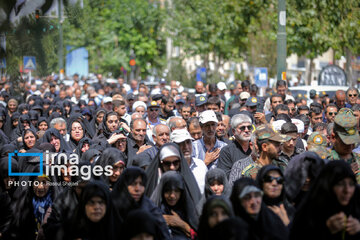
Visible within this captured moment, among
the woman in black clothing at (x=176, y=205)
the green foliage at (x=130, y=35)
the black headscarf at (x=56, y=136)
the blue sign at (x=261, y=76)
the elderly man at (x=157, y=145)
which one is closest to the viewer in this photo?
the woman in black clothing at (x=176, y=205)

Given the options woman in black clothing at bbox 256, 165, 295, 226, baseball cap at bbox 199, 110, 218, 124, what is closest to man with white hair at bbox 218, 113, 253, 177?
baseball cap at bbox 199, 110, 218, 124

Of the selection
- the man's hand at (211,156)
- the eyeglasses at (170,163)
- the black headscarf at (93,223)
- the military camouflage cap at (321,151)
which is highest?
the military camouflage cap at (321,151)

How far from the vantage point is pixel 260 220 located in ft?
17.7

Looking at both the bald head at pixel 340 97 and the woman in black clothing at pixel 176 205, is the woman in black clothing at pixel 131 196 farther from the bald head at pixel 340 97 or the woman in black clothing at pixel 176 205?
the bald head at pixel 340 97

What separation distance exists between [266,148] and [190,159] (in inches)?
36.6

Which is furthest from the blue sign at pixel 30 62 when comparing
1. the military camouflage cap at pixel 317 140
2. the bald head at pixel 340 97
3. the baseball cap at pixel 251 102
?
the bald head at pixel 340 97

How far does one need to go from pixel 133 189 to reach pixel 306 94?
43.6 feet

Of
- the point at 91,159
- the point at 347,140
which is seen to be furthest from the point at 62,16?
the point at 347,140

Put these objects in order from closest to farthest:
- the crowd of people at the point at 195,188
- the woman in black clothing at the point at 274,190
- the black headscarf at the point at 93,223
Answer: the crowd of people at the point at 195,188
the black headscarf at the point at 93,223
the woman in black clothing at the point at 274,190

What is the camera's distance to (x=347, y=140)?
6.71m

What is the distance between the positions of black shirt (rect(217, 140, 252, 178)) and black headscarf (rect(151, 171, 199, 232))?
5.97 feet

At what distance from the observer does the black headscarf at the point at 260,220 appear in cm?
536

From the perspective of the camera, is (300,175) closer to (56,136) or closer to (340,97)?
(56,136)

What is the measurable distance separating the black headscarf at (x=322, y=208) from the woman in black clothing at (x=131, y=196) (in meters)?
1.23
